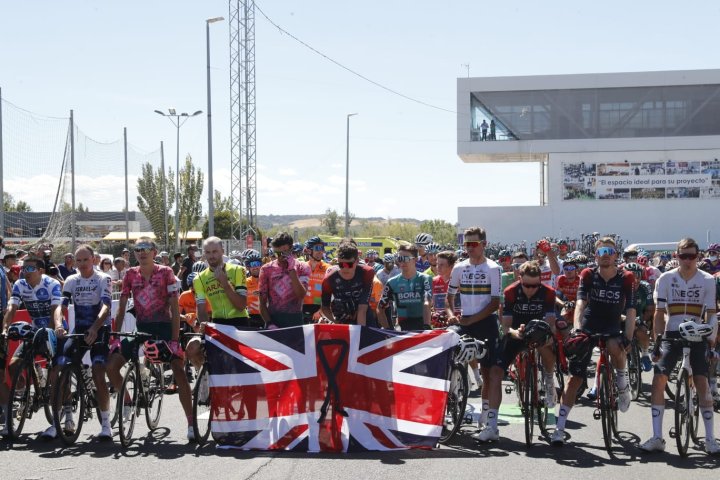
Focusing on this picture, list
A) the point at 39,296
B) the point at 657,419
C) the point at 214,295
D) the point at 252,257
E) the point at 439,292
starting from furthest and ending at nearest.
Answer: the point at 439,292 < the point at 252,257 < the point at 39,296 < the point at 214,295 < the point at 657,419

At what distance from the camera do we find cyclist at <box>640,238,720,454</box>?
28.5ft

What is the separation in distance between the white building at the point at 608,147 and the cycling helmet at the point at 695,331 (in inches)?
1980

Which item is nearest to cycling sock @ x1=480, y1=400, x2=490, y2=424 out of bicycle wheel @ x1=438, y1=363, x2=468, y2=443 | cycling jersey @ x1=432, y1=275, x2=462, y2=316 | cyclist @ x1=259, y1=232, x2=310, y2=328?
bicycle wheel @ x1=438, y1=363, x2=468, y2=443

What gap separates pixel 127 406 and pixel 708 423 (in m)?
5.68

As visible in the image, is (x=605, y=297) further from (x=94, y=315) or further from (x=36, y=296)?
(x=36, y=296)

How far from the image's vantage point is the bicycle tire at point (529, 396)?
8805 millimetres

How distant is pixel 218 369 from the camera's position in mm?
9109

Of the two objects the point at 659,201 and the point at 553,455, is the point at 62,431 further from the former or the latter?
the point at 659,201

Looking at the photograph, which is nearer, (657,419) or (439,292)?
(657,419)

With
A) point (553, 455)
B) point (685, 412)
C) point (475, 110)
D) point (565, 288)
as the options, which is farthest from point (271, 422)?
point (475, 110)

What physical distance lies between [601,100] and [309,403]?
5369 centimetres

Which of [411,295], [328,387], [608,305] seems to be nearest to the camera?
[328,387]

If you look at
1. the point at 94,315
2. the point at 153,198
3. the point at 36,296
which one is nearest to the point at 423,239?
the point at 94,315

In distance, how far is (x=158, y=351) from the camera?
9.36m
